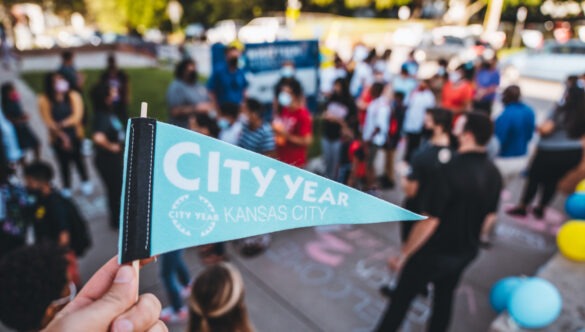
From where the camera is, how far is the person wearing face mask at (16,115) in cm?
500

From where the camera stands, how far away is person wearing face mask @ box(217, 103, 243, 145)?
415 cm

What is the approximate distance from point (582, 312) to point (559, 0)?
31.0 meters

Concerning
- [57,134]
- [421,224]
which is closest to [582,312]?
[421,224]

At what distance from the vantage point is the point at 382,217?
1.19 m

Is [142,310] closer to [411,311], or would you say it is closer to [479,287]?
[411,311]

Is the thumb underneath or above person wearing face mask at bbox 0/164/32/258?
above

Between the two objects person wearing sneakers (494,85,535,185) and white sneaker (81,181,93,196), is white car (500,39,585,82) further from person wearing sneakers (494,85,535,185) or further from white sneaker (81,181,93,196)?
white sneaker (81,181,93,196)

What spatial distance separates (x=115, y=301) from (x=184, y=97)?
4.30 metres

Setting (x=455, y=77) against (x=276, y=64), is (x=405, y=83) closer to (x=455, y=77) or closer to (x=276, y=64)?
(x=455, y=77)

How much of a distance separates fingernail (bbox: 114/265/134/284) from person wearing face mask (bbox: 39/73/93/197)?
4.25 metres

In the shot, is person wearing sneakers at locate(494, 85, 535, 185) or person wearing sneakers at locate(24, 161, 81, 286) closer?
person wearing sneakers at locate(24, 161, 81, 286)

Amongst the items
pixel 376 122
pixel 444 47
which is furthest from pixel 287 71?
pixel 444 47

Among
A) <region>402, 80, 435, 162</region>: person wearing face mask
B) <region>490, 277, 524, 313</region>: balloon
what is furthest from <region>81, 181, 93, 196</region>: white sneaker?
<region>490, 277, 524, 313</region>: balloon

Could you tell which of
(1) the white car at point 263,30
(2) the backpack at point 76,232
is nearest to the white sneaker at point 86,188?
(2) the backpack at point 76,232
